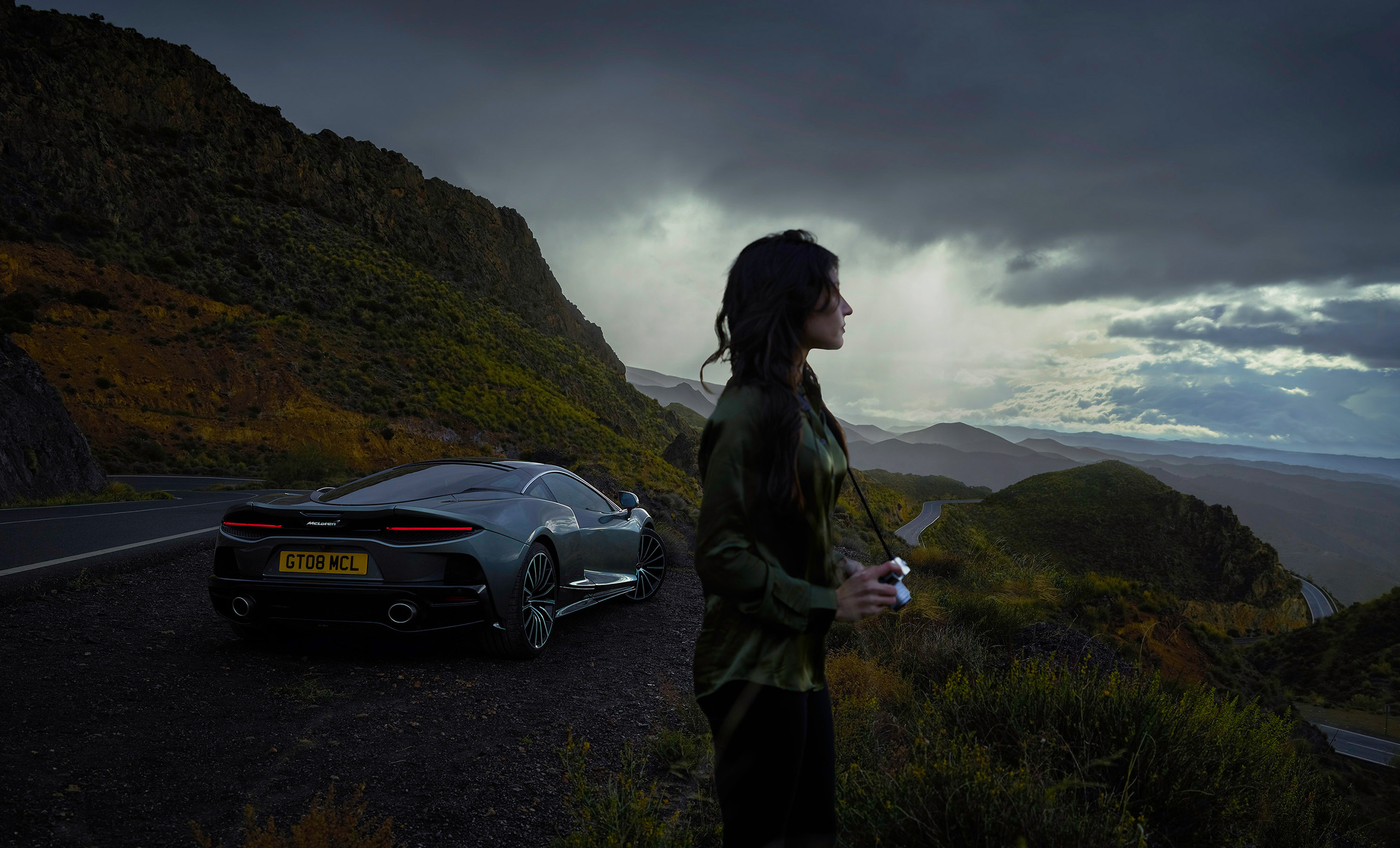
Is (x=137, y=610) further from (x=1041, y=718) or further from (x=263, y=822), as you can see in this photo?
(x=1041, y=718)

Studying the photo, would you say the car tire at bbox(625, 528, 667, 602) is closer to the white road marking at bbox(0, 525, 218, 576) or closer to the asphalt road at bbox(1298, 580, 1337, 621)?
the white road marking at bbox(0, 525, 218, 576)

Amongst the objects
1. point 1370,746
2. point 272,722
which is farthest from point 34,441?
point 1370,746

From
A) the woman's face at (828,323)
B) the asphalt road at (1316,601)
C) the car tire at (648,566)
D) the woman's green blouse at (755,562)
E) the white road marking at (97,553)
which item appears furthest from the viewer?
the asphalt road at (1316,601)

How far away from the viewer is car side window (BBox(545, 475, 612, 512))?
5.55 metres

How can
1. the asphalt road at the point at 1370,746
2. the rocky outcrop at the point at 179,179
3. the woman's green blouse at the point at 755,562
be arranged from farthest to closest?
the rocky outcrop at the point at 179,179, the asphalt road at the point at 1370,746, the woman's green blouse at the point at 755,562

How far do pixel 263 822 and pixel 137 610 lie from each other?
3.90 meters

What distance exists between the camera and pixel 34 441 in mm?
12375

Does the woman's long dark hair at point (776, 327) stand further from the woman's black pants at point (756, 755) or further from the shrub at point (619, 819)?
the shrub at point (619, 819)

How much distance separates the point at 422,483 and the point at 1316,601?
13981 centimetres

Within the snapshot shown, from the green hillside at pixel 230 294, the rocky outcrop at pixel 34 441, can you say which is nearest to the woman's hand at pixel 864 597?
the rocky outcrop at pixel 34 441

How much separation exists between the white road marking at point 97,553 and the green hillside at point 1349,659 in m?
38.0

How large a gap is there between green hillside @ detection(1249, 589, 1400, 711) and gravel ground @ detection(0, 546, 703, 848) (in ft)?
120

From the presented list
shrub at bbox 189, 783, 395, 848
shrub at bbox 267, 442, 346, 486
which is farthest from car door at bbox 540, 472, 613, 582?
shrub at bbox 267, 442, 346, 486

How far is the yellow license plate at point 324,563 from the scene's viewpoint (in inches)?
160
